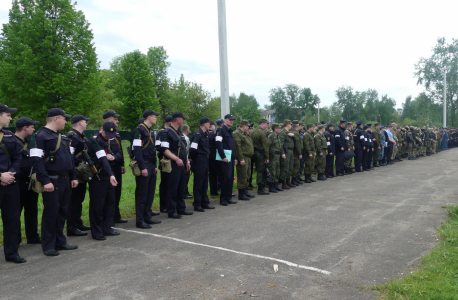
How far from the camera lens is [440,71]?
184 ft

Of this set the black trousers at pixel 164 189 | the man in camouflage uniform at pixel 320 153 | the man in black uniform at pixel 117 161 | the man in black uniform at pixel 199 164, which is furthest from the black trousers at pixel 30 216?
the man in camouflage uniform at pixel 320 153

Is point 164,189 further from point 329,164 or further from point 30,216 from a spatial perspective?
point 329,164

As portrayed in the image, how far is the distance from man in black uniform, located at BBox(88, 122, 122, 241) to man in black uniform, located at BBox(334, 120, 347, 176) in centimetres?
1020

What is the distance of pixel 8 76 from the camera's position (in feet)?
81.5

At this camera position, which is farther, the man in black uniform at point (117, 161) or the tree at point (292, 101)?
the tree at point (292, 101)

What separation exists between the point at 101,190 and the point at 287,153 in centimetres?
668

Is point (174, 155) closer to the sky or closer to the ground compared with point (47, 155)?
closer to the ground

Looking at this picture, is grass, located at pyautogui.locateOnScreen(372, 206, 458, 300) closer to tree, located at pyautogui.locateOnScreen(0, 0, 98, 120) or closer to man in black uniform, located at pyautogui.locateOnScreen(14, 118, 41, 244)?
man in black uniform, located at pyautogui.locateOnScreen(14, 118, 41, 244)

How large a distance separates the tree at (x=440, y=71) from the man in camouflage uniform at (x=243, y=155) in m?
57.2

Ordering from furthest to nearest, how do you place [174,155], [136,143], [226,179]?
[226,179], [174,155], [136,143]

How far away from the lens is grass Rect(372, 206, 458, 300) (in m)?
3.82

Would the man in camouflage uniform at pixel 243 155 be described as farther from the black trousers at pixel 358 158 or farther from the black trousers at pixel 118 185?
the black trousers at pixel 358 158

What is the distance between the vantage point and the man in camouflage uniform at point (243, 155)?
32.2 feet

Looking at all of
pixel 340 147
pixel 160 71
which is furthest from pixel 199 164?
pixel 160 71
